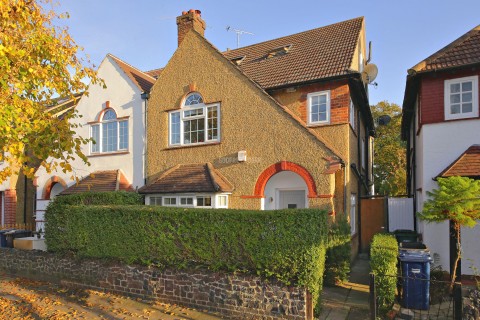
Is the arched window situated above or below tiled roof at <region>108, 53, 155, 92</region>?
below

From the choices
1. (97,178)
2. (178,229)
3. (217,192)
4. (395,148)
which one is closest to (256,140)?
(217,192)

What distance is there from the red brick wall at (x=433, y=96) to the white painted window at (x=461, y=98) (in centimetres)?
13

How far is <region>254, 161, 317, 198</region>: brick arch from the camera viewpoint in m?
10.6

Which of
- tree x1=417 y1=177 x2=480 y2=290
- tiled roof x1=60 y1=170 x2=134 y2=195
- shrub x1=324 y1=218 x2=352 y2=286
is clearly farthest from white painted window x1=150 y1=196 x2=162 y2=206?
tree x1=417 y1=177 x2=480 y2=290

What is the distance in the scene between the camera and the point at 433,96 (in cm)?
990

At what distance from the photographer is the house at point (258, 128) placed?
11047 millimetres

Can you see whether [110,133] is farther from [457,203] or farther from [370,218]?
[457,203]

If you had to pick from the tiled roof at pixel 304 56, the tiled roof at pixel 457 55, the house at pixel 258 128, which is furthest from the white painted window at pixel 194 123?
the tiled roof at pixel 457 55

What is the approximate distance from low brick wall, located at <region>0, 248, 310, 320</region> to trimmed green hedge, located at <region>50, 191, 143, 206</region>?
64.3 inches

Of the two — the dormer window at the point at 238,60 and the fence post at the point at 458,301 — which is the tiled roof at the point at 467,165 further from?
→ the dormer window at the point at 238,60

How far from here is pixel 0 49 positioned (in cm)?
554

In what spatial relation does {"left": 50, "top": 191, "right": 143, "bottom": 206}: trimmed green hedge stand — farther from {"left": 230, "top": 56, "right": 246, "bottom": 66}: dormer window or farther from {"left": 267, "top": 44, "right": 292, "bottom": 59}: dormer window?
{"left": 267, "top": 44, "right": 292, "bottom": 59}: dormer window

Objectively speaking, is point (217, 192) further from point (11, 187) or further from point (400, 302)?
point (11, 187)

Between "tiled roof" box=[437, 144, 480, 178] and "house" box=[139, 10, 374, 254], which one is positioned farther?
"house" box=[139, 10, 374, 254]
